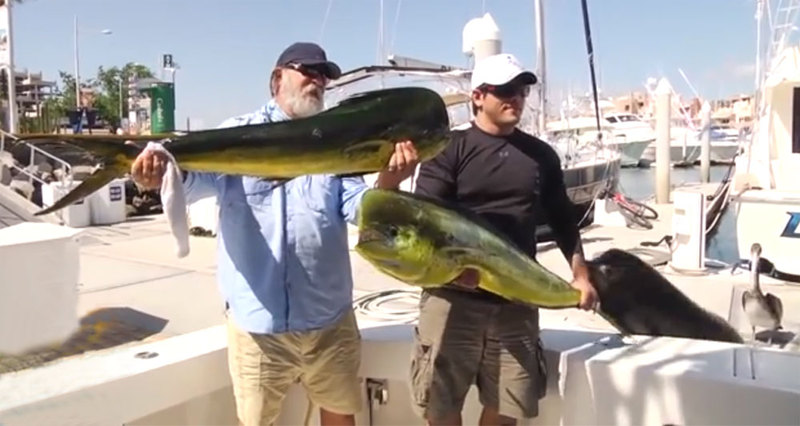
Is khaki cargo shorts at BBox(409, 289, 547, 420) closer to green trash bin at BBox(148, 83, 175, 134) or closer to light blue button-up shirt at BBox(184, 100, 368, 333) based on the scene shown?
light blue button-up shirt at BBox(184, 100, 368, 333)

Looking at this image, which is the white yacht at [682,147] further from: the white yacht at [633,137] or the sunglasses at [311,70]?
the sunglasses at [311,70]

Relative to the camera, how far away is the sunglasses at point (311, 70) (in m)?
2.09

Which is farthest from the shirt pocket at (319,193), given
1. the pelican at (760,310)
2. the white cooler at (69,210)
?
the white cooler at (69,210)

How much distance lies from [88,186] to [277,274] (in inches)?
33.4

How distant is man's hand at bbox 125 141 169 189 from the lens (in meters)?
1.53

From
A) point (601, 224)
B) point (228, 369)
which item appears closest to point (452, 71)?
point (601, 224)

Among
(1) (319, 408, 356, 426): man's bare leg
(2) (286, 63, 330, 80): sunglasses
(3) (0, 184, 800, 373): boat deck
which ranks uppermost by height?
(2) (286, 63, 330, 80): sunglasses

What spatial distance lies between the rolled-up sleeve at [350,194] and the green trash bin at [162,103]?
10321mm

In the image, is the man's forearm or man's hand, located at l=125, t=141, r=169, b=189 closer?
man's hand, located at l=125, t=141, r=169, b=189

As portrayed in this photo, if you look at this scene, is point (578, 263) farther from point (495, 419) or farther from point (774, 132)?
point (774, 132)

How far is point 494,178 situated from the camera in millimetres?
2223

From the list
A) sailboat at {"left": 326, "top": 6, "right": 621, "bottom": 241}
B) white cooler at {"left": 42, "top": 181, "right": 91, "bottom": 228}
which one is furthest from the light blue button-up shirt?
white cooler at {"left": 42, "top": 181, "right": 91, "bottom": 228}

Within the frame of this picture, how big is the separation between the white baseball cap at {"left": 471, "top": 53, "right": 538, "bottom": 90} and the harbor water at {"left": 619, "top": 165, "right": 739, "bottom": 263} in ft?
30.5

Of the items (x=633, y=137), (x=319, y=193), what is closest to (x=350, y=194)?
(x=319, y=193)
